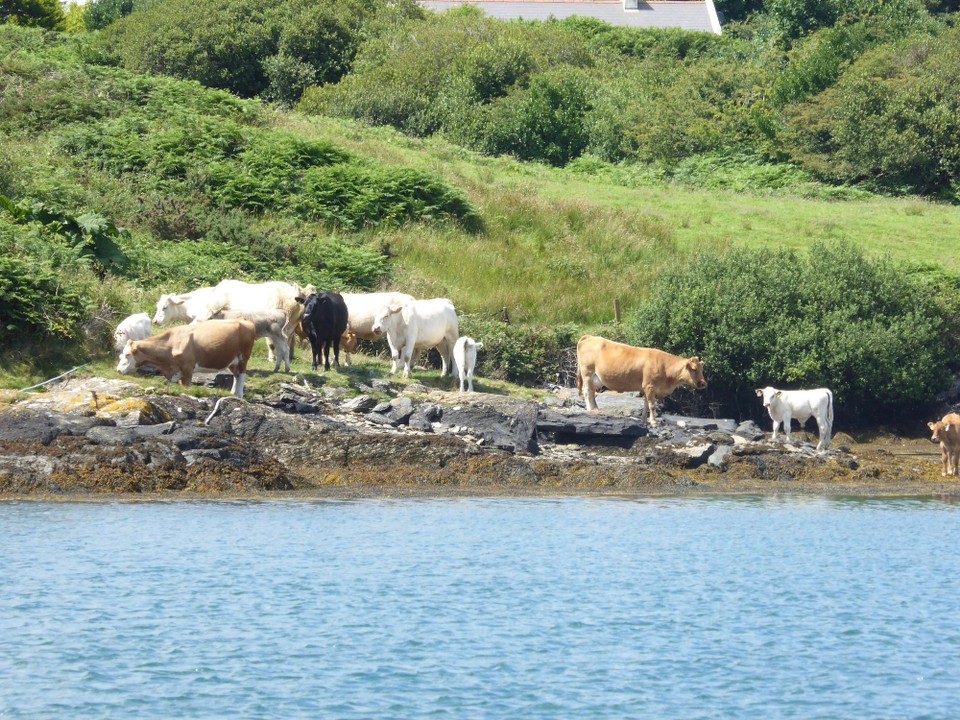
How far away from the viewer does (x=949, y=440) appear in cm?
2683

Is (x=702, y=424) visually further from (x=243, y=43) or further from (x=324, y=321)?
(x=243, y=43)

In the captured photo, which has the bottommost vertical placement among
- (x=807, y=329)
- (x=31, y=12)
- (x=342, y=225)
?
(x=807, y=329)

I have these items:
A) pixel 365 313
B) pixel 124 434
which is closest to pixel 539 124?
pixel 365 313

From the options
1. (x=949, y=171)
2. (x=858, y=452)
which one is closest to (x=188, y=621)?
(x=858, y=452)

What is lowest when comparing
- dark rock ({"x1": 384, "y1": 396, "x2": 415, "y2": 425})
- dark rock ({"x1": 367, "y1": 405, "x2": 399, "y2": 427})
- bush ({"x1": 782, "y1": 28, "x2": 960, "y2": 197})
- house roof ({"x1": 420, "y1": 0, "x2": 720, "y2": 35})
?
dark rock ({"x1": 367, "y1": 405, "x2": 399, "y2": 427})

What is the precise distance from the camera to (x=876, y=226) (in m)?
45.0

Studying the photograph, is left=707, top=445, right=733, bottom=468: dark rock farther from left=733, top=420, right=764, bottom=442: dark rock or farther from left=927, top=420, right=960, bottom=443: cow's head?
left=927, top=420, right=960, bottom=443: cow's head

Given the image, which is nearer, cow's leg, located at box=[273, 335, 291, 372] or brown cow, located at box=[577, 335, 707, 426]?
cow's leg, located at box=[273, 335, 291, 372]

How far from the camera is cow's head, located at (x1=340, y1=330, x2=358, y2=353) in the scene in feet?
95.9

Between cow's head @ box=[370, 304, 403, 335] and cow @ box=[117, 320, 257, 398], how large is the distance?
13.6 feet

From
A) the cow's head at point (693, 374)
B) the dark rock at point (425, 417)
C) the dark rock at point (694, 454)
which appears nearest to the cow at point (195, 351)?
the dark rock at point (425, 417)

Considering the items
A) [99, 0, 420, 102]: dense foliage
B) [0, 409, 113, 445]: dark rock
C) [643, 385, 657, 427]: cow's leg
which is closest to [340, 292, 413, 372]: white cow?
[643, 385, 657, 427]: cow's leg

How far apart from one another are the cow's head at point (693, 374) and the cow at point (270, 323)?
8.29m

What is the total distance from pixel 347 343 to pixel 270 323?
3521mm
